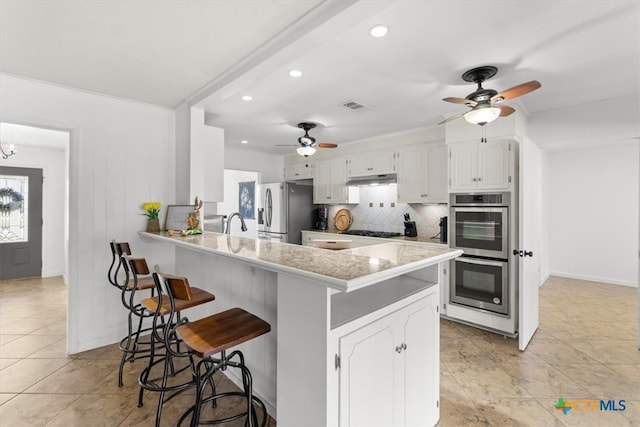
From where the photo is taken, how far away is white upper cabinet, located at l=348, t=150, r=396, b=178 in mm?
4598

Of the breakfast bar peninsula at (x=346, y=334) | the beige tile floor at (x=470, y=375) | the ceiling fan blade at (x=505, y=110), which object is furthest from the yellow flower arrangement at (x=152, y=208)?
the ceiling fan blade at (x=505, y=110)

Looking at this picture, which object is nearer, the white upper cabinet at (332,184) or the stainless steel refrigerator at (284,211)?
the white upper cabinet at (332,184)

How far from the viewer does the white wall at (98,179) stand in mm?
2693

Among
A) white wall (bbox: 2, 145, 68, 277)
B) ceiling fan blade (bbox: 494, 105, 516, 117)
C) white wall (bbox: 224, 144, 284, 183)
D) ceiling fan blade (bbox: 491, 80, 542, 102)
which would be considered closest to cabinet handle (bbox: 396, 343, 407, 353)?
ceiling fan blade (bbox: 491, 80, 542, 102)

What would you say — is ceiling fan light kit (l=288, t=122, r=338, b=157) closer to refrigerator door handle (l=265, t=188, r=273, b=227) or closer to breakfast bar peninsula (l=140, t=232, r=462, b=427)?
refrigerator door handle (l=265, t=188, r=273, b=227)

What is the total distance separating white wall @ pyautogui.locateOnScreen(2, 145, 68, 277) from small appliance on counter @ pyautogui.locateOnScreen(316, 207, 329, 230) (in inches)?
184

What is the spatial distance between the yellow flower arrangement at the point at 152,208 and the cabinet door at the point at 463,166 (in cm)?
335

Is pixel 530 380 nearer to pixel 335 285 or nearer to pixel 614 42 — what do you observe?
pixel 335 285

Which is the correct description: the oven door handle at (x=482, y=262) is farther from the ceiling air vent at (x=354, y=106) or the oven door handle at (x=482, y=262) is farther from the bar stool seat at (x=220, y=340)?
the bar stool seat at (x=220, y=340)

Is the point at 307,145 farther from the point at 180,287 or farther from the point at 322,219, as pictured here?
the point at 180,287

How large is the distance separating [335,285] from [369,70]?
6.52 feet

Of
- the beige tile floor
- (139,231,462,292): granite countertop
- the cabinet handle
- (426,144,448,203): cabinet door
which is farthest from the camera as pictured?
(426,144,448,203): cabinet door

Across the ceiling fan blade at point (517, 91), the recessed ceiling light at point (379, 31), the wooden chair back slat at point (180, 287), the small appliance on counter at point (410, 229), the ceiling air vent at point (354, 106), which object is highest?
the ceiling air vent at point (354, 106)

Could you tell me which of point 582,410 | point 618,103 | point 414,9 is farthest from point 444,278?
point 414,9
